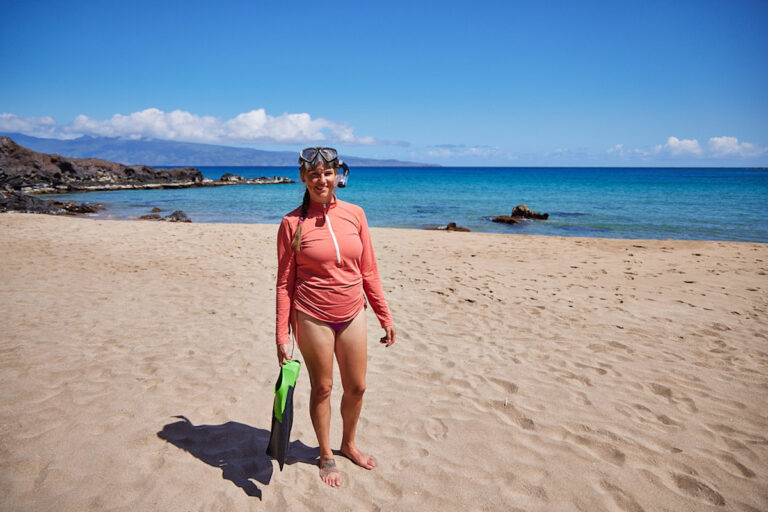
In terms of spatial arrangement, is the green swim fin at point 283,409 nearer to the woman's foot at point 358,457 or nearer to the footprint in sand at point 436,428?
the woman's foot at point 358,457

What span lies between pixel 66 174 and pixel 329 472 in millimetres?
53962

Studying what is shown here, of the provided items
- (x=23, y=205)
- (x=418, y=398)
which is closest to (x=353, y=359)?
(x=418, y=398)

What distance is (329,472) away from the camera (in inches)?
113

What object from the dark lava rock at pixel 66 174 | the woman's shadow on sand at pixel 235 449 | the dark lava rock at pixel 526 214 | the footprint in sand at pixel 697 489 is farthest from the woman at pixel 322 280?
the dark lava rock at pixel 66 174

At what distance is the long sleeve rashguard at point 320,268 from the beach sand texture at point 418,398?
124 centimetres

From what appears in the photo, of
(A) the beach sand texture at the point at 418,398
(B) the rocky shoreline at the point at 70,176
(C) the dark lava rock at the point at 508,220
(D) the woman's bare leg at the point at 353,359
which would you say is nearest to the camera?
(D) the woman's bare leg at the point at 353,359

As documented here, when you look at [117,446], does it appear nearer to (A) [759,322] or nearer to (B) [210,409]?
(B) [210,409]

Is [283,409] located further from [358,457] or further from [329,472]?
[358,457]

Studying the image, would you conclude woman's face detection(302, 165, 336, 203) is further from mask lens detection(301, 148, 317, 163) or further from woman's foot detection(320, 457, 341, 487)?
woman's foot detection(320, 457, 341, 487)

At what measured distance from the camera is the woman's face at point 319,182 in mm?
2561

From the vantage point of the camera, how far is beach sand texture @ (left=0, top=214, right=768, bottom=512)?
2756mm

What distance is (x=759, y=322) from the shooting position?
5906 millimetres

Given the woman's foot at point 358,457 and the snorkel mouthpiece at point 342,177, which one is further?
the woman's foot at point 358,457

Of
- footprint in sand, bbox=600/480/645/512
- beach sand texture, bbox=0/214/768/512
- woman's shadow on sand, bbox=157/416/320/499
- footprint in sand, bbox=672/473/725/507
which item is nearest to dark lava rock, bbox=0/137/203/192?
beach sand texture, bbox=0/214/768/512
